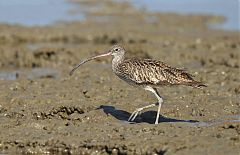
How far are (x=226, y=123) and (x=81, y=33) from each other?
11.5 m

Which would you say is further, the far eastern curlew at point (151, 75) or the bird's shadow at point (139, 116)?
the bird's shadow at point (139, 116)

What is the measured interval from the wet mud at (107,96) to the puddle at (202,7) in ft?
10.5

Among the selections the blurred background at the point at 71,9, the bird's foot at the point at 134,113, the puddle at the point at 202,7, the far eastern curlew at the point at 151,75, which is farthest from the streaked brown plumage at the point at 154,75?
the puddle at the point at 202,7

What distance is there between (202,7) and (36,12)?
7167 millimetres

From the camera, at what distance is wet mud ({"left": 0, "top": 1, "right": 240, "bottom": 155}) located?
9477 mm

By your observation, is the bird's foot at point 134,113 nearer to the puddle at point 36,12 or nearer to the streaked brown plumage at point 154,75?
the streaked brown plumage at point 154,75

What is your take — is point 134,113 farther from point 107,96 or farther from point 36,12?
point 36,12

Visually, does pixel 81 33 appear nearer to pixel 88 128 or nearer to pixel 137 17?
pixel 137 17

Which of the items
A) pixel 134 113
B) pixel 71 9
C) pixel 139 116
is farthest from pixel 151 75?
pixel 71 9

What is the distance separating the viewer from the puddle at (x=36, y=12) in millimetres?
23891

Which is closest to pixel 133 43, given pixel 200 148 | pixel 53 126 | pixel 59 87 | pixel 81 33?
pixel 81 33

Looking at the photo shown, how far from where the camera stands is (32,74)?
1548 centimetres

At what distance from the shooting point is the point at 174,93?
42.4ft

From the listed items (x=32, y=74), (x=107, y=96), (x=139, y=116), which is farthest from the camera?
(x=32, y=74)
